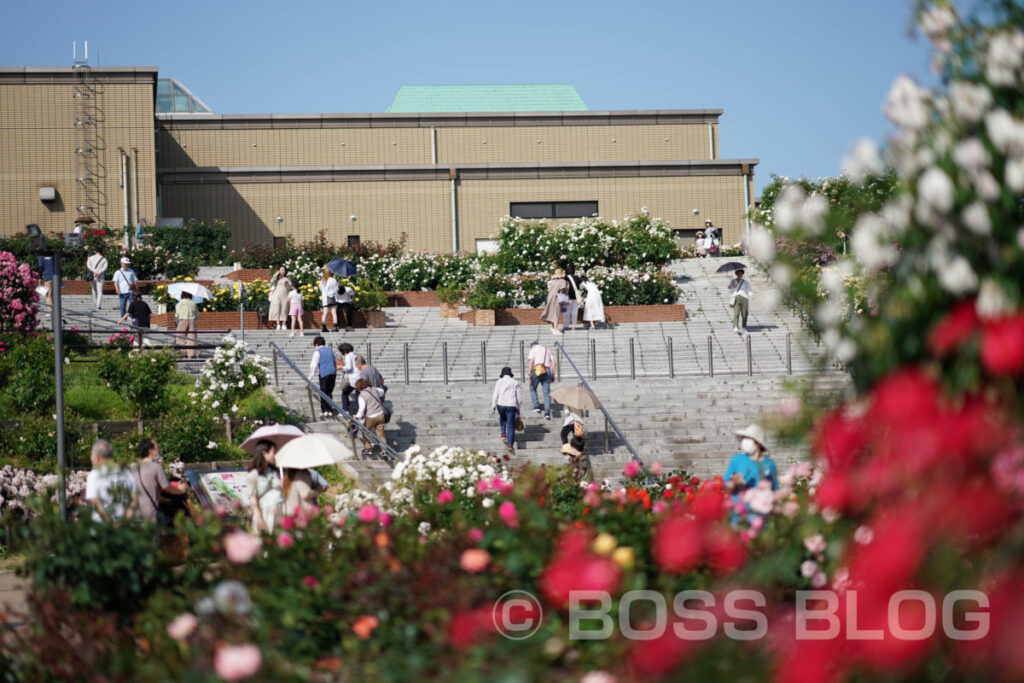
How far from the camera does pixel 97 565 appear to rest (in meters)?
6.25

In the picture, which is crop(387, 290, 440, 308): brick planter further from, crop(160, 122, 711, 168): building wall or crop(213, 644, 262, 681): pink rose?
crop(213, 644, 262, 681): pink rose

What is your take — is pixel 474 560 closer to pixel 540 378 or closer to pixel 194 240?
pixel 540 378

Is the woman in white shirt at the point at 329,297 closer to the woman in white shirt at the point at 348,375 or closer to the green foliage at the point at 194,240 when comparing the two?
the woman in white shirt at the point at 348,375

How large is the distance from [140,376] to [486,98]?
3239cm

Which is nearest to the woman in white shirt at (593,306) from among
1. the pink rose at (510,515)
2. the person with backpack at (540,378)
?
the person with backpack at (540,378)

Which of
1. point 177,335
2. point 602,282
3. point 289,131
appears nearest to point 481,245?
point 289,131

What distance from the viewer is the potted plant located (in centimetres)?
2723

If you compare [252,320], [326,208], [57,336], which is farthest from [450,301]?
[57,336]

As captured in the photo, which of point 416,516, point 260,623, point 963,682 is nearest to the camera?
point 963,682

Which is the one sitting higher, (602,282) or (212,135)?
(212,135)

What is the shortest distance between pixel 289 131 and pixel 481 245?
8.65 meters

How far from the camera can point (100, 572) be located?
625cm

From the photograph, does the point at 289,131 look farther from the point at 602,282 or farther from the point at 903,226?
the point at 903,226

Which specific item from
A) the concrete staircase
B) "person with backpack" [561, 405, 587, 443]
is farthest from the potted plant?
"person with backpack" [561, 405, 587, 443]
